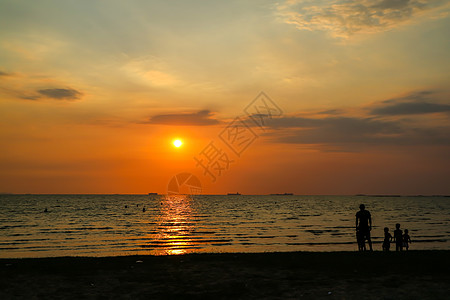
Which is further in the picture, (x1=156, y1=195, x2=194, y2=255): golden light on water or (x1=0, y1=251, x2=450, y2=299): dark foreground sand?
(x1=156, y1=195, x2=194, y2=255): golden light on water

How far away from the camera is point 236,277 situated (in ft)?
46.8

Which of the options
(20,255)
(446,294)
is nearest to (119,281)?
(446,294)

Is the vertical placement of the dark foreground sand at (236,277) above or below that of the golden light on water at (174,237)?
above

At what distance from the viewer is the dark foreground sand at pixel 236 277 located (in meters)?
11.9

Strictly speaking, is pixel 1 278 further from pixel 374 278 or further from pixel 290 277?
pixel 374 278

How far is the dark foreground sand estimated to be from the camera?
39.0 feet

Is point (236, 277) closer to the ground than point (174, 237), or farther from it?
farther from it

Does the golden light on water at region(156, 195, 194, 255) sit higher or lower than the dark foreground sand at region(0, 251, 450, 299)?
lower

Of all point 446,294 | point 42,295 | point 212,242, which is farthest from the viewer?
point 212,242

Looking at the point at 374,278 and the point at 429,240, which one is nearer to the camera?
the point at 374,278

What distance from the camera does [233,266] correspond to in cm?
1648

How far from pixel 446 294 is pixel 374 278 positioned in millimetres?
2563

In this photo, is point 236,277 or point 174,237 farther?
point 174,237

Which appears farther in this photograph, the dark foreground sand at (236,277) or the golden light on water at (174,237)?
the golden light on water at (174,237)
